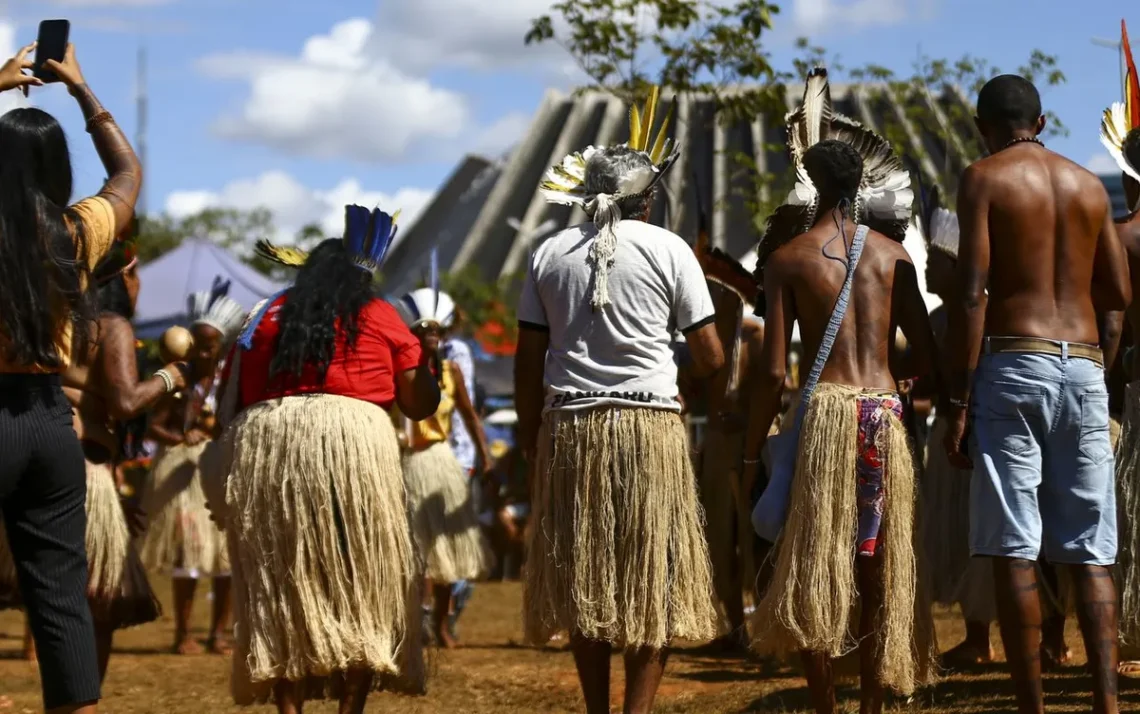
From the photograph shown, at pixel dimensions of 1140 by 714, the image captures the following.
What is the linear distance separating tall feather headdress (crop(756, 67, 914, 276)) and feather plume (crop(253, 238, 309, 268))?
1.85 metres

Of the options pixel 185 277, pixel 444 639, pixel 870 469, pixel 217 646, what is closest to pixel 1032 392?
pixel 870 469

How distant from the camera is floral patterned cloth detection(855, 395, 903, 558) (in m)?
5.57

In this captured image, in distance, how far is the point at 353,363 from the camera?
5.98 metres

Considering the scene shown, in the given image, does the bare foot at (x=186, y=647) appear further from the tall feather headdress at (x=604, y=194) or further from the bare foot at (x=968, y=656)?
the tall feather headdress at (x=604, y=194)

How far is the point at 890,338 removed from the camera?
569 cm

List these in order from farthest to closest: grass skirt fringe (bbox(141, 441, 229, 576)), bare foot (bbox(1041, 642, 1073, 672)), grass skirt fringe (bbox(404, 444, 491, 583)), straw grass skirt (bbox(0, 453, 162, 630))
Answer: grass skirt fringe (bbox(141, 441, 229, 576))
grass skirt fringe (bbox(404, 444, 491, 583))
bare foot (bbox(1041, 642, 1073, 672))
straw grass skirt (bbox(0, 453, 162, 630))

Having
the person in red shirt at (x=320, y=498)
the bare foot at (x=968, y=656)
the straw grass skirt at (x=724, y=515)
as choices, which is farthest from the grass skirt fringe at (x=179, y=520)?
the bare foot at (x=968, y=656)

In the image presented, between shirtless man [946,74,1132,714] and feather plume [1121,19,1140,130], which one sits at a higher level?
feather plume [1121,19,1140,130]

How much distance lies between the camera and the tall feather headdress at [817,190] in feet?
20.0

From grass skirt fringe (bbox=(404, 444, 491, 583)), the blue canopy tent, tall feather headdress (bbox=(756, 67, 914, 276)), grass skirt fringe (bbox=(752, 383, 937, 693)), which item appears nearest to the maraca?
tall feather headdress (bbox=(756, 67, 914, 276))

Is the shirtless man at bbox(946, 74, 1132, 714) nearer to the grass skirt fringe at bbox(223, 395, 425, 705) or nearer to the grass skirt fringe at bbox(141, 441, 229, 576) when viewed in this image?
the grass skirt fringe at bbox(223, 395, 425, 705)

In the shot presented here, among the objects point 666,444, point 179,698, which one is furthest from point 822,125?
point 179,698

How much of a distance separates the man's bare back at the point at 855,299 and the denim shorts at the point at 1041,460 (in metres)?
0.43

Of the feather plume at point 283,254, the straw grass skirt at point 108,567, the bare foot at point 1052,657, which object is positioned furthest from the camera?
the bare foot at point 1052,657
